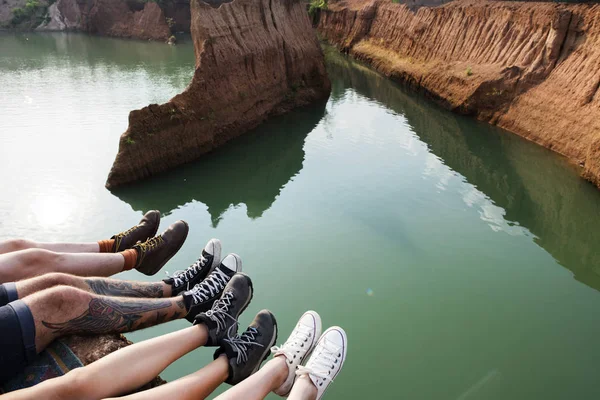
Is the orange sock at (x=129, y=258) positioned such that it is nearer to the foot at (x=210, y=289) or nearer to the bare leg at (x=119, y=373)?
the foot at (x=210, y=289)

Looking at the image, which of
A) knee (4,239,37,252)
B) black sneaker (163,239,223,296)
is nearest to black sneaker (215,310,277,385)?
black sneaker (163,239,223,296)

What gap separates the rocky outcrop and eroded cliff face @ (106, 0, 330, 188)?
81.1 ft

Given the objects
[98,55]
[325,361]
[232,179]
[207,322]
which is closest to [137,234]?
[207,322]

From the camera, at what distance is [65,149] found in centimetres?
964

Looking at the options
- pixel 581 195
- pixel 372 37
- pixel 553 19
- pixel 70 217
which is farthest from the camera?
pixel 372 37

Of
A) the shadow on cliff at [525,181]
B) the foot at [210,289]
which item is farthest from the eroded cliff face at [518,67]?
the foot at [210,289]

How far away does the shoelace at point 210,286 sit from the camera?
3646 mm

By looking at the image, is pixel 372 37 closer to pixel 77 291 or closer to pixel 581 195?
pixel 581 195

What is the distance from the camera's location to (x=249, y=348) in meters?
3.27

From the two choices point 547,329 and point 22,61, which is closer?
point 547,329

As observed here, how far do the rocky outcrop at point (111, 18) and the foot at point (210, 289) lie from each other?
36.3 meters

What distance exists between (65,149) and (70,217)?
3.31 m

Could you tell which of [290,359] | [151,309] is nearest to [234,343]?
[290,359]

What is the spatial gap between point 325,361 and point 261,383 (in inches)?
24.7
